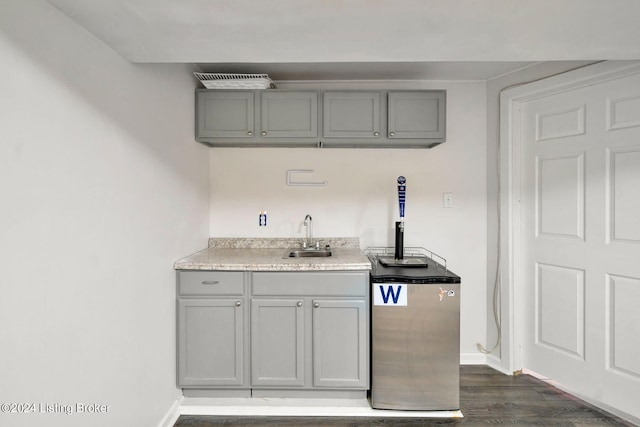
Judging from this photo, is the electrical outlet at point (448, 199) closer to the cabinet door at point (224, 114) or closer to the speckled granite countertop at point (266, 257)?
the speckled granite countertop at point (266, 257)

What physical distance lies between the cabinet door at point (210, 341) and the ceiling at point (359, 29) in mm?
1414

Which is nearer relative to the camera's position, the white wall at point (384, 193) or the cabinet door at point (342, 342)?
the cabinet door at point (342, 342)

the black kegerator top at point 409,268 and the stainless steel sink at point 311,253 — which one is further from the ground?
the stainless steel sink at point 311,253

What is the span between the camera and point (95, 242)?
1.27 meters

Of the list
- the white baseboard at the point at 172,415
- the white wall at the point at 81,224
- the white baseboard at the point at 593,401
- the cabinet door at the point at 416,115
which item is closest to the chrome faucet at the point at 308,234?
the cabinet door at the point at 416,115

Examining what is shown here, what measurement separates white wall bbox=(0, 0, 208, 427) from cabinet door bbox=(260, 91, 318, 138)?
630mm

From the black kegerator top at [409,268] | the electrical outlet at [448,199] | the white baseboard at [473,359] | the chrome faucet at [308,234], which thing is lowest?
the white baseboard at [473,359]

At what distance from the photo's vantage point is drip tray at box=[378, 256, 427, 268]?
7.08 ft

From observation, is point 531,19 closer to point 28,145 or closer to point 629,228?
point 629,228

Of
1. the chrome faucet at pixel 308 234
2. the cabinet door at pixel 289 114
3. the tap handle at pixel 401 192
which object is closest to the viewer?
the cabinet door at pixel 289 114

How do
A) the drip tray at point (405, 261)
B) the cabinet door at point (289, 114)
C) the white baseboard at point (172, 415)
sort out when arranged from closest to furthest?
1. the white baseboard at point (172, 415)
2. the drip tray at point (405, 261)
3. the cabinet door at point (289, 114)

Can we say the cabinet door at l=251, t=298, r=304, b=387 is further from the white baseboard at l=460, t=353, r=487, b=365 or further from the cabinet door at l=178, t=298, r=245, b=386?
the white baseboard at l=460, t=353, r=487, b=365

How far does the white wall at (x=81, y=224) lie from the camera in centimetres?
95

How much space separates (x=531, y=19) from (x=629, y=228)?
1578 millimetres
